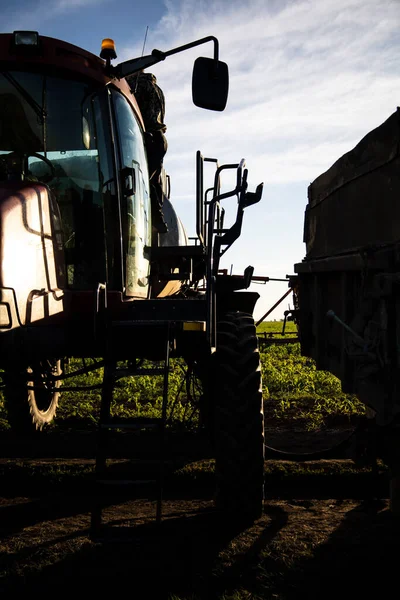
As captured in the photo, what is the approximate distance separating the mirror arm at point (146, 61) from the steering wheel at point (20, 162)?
0.82 meters

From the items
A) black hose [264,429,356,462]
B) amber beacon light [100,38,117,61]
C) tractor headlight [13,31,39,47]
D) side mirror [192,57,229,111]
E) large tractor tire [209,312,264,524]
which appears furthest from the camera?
black hose [264,429,356,462]

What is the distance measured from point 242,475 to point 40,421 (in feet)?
12.0

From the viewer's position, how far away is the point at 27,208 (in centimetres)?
371

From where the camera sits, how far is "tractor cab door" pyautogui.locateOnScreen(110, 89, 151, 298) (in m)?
4.57

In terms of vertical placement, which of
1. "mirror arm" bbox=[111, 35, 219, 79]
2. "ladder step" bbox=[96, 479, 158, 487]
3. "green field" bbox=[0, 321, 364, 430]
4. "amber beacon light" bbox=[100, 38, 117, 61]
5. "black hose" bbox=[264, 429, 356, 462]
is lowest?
"black hose" bbox=[264, 429, 356, 462]

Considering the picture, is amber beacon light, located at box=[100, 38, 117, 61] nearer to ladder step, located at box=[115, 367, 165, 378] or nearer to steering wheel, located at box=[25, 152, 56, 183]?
steering wheel, located at box=[25, 152, 56, 183]

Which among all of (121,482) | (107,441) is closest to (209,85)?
(107,441)

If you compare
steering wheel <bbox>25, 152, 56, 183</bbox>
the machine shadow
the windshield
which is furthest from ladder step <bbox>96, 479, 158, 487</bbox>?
steering wheel <bbox>25, 152, 56, 183</bbox>

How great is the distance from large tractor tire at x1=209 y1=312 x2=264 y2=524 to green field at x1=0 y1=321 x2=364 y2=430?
1932mm

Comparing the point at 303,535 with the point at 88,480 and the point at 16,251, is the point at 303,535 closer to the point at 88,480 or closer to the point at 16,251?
the point at 88,480

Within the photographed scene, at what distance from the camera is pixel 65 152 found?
14.3 ft

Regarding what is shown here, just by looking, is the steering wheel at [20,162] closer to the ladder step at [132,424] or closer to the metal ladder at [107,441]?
the metal ladder at [107,441]

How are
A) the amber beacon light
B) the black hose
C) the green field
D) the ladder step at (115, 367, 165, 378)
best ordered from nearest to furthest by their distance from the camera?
the ladder step at (115, 367, 165, 378) < the amber beacon light < the black hose < the green field

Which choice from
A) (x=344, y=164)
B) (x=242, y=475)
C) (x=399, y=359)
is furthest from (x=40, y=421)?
(x=399, y=359)
